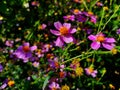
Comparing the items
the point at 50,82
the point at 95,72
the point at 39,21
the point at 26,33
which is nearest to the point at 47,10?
the point at 39,21

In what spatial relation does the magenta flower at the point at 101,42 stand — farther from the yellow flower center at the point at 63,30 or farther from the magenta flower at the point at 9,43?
the magenta flower at the point at 9,43

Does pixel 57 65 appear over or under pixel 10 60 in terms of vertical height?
over

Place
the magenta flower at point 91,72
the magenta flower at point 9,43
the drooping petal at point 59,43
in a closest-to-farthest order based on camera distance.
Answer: the drooping petal at point 59,43 < the magenta flower at point 91,72 < the magenta flower at point 9,43

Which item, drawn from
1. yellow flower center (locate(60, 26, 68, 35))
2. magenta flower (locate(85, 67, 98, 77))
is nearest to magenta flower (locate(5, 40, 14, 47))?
magenta flower (locate(85, 67, 98, 77))

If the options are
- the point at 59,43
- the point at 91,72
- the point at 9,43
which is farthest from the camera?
the point at 9,43

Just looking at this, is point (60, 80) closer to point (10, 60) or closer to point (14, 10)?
point (10, 60)

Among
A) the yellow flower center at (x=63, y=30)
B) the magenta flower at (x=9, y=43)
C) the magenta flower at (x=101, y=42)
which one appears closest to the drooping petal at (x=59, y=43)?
the yellow flower center at (x=63, y=30)

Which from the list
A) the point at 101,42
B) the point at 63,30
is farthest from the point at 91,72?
the point at 63,30

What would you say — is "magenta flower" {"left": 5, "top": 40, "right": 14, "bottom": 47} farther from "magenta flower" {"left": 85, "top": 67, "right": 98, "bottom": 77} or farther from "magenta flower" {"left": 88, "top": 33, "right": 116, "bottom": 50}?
"magenta flower" {"left": 88, "top": 33, "right": 116, "bottom": 50}

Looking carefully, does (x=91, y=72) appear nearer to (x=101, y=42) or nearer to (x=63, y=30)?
(x=101, y=42)

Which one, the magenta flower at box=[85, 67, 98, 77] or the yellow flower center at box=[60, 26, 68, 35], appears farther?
the magenta flower at box=[85, 67, 98, 77]

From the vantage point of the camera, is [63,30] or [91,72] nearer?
[63,30]
